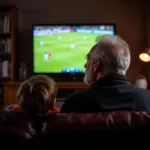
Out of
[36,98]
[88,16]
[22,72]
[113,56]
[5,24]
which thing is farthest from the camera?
[88,16]

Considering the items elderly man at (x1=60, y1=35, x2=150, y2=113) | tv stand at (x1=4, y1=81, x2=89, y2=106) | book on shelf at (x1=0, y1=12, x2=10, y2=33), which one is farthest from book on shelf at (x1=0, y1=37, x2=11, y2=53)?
elderly man at (x1=60, y1=35, x2=150, y2=113)

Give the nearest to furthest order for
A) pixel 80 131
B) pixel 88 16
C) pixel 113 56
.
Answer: pixel 80 131
pixel 113 56
pixel 88 16

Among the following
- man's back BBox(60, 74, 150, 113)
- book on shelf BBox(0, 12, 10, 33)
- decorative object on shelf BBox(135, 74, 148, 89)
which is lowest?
decorative object on shelf BBox(135, 74, 148, 89)

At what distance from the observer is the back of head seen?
1.50 metres

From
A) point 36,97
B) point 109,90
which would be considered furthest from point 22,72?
point 36,97

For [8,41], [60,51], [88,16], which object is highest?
[88,16]

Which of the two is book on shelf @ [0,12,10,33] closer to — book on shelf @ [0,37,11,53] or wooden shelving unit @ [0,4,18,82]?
wooden shelving unit @ [0,4,18,82]

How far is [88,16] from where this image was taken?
4.45m

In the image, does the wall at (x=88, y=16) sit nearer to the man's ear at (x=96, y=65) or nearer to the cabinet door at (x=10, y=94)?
the cabinet door at (x=10, y=94)

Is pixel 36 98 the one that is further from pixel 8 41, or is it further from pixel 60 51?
pixel 8 41

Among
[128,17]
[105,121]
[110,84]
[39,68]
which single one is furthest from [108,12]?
[105,121]

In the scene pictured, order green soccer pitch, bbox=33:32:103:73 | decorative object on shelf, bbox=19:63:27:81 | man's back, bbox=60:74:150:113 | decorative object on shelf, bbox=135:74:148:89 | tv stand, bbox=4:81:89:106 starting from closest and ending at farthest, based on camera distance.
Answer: man's back, bbox=60:74:150:113, tv stand, bbox=4:81:89:106, decorative object on shelf, bbox=135:74:148:89, green soccer pitch, bbox=33:32:103:73, decorative object on shelf, bbox=19:63:27:81

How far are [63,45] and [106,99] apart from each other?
117 inches

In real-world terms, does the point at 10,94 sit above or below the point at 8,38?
below
